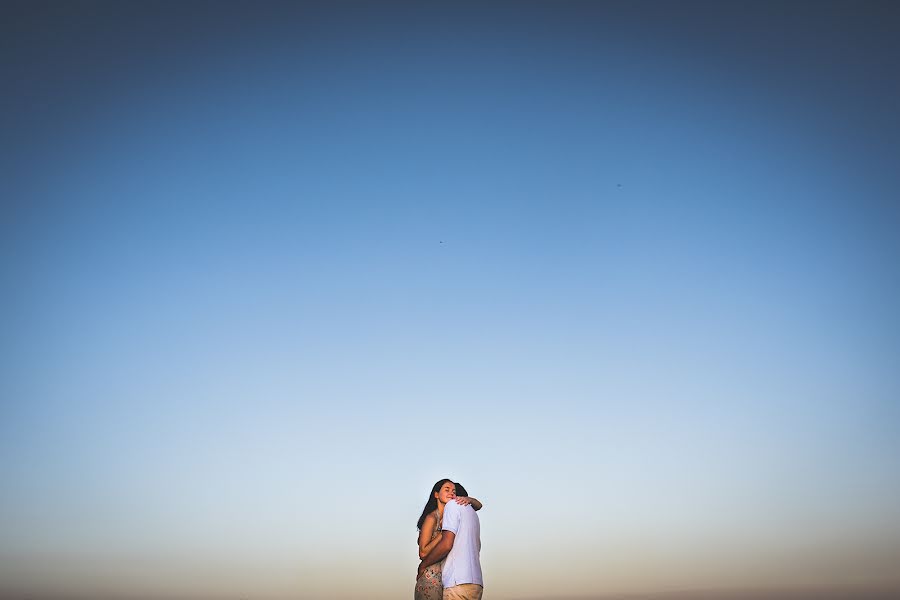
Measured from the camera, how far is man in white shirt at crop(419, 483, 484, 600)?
27.8 feet

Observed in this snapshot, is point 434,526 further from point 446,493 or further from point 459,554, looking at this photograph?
point 459,554

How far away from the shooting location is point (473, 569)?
849 centimetres

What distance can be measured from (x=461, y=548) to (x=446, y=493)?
0.73 m

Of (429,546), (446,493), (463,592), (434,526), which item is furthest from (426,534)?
(463,592)

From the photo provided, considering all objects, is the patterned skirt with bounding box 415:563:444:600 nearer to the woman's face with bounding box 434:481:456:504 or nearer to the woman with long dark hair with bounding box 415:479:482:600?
the woman with long dark hair with bounding box 415:479:482:600

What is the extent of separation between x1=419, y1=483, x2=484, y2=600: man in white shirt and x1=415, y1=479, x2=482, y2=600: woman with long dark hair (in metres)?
0.21

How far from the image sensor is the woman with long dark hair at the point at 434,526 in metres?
9.04

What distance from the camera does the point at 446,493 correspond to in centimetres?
910

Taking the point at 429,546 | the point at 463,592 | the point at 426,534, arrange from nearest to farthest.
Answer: the point at 463,592, the point at 429,546, the point at 426,534

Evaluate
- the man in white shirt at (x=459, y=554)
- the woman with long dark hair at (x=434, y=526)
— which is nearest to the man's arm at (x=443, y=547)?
the man in white shirt at (x=459, y=554)

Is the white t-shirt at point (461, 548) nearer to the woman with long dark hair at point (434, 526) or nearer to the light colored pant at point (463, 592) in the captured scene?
the light colored pant at point (463, 592)

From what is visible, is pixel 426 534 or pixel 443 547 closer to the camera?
pixel 443 547

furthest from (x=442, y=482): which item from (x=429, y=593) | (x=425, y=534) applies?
(x=429, y=593)

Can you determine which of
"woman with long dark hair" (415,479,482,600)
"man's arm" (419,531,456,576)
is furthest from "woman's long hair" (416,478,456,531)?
"man's arm" (419,531,456,576)
